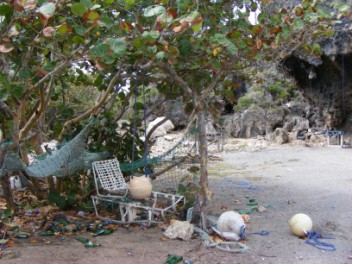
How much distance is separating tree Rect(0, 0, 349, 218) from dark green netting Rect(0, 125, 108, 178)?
302 millimetres

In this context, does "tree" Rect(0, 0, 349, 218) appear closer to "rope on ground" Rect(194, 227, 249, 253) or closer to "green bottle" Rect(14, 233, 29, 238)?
"rope on ground" Rect(194, 227, 249, 253)

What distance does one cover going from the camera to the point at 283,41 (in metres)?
4.48

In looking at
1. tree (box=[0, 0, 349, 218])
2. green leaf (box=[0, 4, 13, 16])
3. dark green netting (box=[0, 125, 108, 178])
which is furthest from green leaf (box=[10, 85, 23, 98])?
dark green netting (box=[0, 125, 108, 178])

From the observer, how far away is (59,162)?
169 inches

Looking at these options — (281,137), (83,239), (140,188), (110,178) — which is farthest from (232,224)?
(281,137)

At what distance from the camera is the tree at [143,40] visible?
298cm

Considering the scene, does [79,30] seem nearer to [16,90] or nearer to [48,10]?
[48,10]

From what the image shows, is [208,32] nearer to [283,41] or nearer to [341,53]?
[283,41]

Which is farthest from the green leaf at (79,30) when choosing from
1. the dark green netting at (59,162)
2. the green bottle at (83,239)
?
the green bottle at (83,239)

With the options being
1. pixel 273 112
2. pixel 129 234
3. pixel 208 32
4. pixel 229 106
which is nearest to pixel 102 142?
pixel 129 234

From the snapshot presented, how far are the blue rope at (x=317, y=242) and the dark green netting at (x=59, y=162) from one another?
266cm

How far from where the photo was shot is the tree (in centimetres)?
298

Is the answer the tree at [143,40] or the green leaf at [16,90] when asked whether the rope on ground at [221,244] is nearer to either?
the tree at [143,40]

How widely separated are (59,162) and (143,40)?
1.81m
